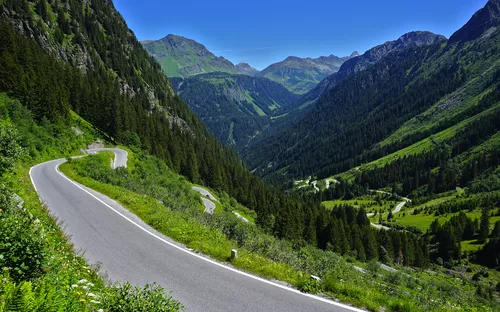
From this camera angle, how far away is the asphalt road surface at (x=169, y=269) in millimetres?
10258

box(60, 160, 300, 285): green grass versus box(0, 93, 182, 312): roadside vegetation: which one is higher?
box(0, 93, 182, 312): roadside vegetation

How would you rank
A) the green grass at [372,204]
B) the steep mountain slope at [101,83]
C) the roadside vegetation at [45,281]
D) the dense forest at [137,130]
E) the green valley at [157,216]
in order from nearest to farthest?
1. the roadside vegetation at [45,281]
2. the green valley at [157,216]
3. the dense forest at [137,130]
4. the steep mountain slope at [101,83]
5. the green grass at [372,204]

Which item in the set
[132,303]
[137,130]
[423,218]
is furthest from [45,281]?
[423,218]

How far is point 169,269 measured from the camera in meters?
12.5

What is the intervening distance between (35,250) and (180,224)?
1136 cm

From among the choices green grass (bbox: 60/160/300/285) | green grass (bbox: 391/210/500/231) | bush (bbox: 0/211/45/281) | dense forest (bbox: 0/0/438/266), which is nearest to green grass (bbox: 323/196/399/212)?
green grass (bbox: 391/210/500/231)

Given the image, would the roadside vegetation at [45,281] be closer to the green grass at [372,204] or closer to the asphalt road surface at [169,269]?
the asphalt road surface at [169,269]

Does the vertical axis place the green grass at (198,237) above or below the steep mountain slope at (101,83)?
below

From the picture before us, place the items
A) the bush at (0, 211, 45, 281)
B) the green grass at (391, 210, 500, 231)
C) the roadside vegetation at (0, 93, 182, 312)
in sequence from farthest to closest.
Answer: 1. the green grass at (391, 210, 500, 231)
2. the bush at (0, 211, 45, 281)
3. the roadside vegetation at (0, 93, 182, 312)

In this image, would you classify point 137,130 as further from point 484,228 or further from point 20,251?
point 484,228

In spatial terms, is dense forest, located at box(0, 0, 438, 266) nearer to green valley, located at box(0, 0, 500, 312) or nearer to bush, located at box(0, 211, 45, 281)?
green valley, located at box(0, 0, 500, 312)

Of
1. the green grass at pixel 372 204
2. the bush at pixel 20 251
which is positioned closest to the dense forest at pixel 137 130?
the green grass at pixel 372 204

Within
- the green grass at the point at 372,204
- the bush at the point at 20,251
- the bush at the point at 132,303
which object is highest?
the bush at the point at 20,251

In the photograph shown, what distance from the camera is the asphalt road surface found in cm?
1026
